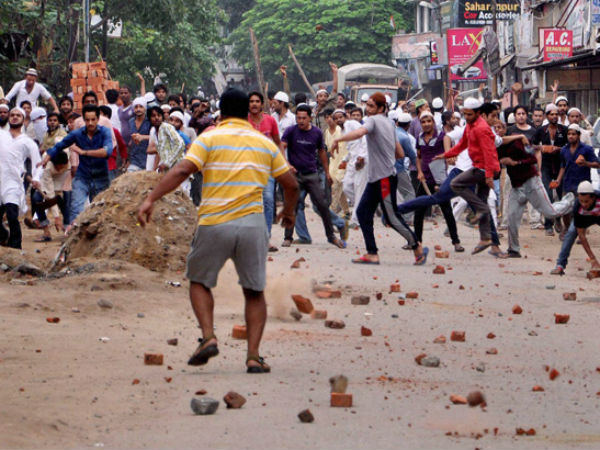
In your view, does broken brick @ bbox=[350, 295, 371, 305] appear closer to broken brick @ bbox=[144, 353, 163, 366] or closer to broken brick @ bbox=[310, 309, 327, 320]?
broken brick @ bbox=[310, 309, 327, 320]

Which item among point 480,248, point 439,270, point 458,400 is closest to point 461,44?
point 480,248

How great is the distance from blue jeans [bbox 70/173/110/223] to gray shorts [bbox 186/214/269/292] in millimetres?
7610

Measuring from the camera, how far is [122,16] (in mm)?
33438

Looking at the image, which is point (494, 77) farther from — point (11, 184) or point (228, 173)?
point (228, 173)

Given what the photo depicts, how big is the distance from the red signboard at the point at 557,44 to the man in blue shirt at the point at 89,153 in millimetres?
16602

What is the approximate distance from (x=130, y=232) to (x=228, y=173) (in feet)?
15.9

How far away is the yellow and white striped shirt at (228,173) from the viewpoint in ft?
22.1

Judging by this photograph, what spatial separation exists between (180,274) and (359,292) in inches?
69.7

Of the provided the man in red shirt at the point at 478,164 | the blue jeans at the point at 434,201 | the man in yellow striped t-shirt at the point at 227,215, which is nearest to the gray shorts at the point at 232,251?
the man in yellow striped t-shirt at the point at 227,215

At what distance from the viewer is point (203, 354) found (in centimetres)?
668

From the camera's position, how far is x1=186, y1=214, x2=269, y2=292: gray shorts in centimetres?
675

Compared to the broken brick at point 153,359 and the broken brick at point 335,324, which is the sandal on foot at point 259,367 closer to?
the broken brick at point 153,359

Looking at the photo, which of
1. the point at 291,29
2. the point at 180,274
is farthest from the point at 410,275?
the point at 291,29

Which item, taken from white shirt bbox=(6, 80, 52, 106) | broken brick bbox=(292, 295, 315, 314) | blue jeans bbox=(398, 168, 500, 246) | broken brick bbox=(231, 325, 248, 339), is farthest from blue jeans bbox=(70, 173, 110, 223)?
broken brick bbox=(231, 325, 248, 339)
